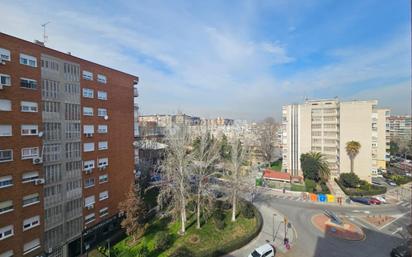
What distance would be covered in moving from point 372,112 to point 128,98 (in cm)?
4646

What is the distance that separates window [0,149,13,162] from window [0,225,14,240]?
4881 mm

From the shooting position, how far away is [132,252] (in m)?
22.6

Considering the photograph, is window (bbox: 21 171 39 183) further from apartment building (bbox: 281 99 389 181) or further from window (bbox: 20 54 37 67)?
apartment building (bbox: 281 99 389 181)

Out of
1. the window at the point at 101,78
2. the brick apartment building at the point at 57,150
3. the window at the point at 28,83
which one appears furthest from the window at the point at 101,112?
the window at the point at 28,83

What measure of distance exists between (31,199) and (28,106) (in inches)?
289

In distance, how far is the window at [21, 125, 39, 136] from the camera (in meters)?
18.0

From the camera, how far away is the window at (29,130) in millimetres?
18016

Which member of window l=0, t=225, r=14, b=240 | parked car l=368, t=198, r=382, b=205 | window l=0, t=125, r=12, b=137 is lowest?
parked car l=368, t=198, r=382, b=205

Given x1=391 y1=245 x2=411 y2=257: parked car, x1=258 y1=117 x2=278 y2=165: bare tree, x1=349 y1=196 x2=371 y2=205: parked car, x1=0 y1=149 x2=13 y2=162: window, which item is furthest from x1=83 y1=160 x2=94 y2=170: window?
x1=258 y1=117 x2=278 y2=165: bare tree

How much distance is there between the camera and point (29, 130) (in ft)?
60.4

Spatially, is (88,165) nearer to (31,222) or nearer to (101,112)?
(101,112)

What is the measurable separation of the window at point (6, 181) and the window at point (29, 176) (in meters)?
0.82

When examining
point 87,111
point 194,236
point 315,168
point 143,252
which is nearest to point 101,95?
point 87,111

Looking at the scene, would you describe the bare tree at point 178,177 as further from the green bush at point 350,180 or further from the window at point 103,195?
the green bush at point 350,180
